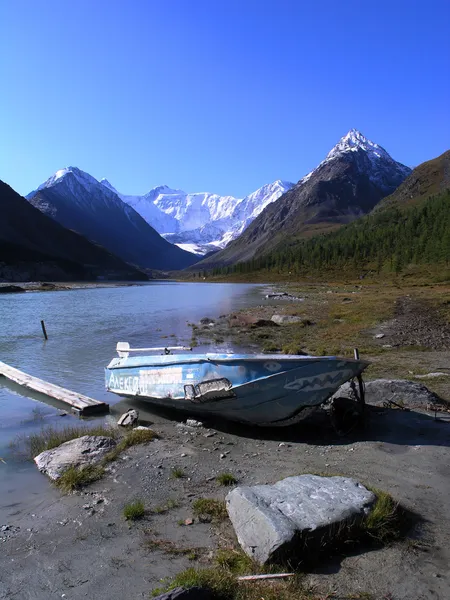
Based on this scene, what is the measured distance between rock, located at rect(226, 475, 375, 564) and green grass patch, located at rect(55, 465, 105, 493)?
11.3ft

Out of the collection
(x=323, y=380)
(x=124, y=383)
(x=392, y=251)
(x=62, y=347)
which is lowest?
(x=62, y=347)

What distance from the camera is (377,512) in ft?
19.1

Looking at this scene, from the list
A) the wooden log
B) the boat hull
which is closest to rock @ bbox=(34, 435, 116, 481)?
the boat hull

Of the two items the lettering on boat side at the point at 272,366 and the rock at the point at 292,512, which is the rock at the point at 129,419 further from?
the rock at the point at 292,512

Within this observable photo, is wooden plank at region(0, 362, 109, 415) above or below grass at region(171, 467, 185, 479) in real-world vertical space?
below

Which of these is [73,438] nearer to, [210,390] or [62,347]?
[210,390]

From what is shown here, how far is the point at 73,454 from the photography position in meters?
9.46

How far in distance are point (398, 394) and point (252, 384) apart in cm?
476

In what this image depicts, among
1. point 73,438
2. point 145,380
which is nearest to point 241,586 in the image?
point 73,438

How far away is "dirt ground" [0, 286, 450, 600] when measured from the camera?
5.05m

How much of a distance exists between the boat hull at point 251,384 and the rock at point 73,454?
2.70 metres

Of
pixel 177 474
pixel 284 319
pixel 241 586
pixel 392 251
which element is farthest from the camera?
pixel 392 251

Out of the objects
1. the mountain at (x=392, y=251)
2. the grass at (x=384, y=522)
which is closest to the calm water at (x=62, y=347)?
the grass at (x=384, y=522)

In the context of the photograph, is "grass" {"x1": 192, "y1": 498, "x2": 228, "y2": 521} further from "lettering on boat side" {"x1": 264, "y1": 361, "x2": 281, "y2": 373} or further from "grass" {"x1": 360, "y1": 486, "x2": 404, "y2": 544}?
"lettering on boat side" {"x1": 264, "y1": 361, "x2": 281, "y2": 373}
